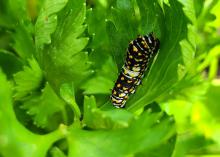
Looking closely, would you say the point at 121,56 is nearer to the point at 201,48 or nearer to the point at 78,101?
the point at 78,101

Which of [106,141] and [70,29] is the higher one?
[70,29]

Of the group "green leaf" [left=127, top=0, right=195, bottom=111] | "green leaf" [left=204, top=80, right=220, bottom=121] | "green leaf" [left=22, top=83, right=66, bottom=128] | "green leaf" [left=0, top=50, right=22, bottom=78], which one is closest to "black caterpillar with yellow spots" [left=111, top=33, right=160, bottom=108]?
"green leaf" [left=127, top=0, right=195, bottom=111]

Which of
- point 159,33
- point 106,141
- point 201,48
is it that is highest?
point 159,33

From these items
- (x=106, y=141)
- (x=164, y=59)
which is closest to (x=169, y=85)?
(x=164, y=59)

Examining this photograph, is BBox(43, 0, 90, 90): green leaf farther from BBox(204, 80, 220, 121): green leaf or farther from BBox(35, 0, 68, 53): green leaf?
BBox(204, 80, 220, 121): green leaf

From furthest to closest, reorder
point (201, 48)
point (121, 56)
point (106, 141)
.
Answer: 1. point (201, 48)
2. point (121, 56)
3. point (106, 141)

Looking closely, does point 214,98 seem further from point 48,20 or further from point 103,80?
point 48,20

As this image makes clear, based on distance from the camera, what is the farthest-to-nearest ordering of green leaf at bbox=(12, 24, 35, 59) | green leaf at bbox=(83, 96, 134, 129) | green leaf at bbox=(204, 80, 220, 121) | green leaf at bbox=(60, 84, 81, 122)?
green leaf at bbox=(204, 80, 220, 121) → green leaf at bbox=(12, 24, 35, 59) → green leaf at bbox=(60, 84, 81, 122) → green leaf at bbox=(83, 96, 134, 129)
